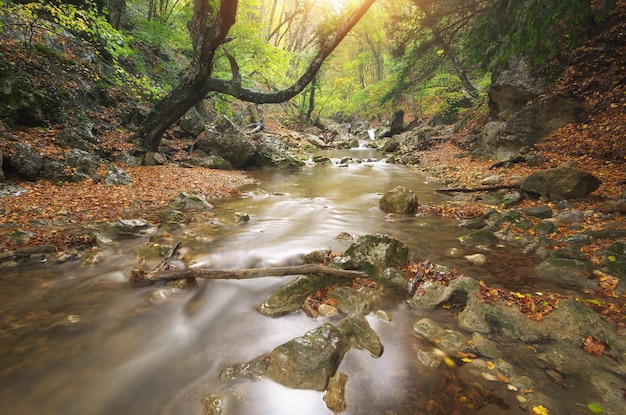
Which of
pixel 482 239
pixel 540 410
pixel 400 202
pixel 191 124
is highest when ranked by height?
pixel 191 124

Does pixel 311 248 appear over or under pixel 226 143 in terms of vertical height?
under

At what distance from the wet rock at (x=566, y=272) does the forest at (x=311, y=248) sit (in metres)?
0.02

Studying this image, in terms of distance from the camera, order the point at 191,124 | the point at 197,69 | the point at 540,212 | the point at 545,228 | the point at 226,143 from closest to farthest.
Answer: the point at 545,228
the point at 540,212
the point at 197,69
the point at 226,143
the point at 191,124

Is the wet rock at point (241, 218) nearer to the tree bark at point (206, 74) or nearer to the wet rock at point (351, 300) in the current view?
the wet rock at point (351, 300)

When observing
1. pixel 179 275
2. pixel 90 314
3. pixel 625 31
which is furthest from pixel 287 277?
pixel 625 31

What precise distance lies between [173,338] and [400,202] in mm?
5829

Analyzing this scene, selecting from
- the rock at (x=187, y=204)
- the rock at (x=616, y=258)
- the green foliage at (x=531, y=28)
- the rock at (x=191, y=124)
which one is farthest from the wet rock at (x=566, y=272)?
the rock at (x=191, y=124)

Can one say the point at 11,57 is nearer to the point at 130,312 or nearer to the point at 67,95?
the point at 67,95

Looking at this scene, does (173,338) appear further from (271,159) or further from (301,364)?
(271,159)

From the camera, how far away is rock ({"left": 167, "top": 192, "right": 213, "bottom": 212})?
703 centimetres

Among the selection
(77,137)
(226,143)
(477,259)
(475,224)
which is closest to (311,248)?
(477,259)

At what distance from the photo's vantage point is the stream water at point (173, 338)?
7.64ft

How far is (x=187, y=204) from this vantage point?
7176 millimetres

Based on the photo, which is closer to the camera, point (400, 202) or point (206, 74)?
point (400, 202)
